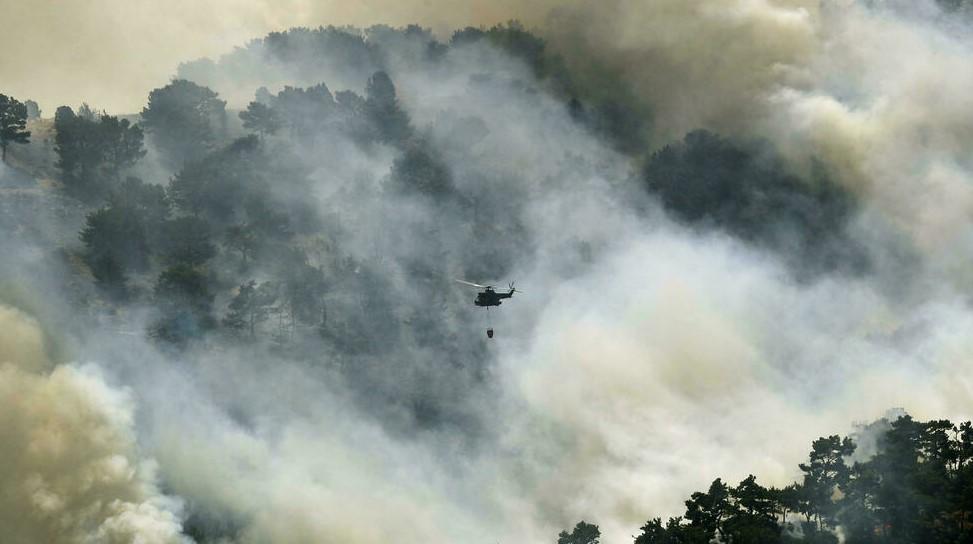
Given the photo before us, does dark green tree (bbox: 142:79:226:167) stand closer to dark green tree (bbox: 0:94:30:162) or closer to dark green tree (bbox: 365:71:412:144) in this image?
dark green tree (bbox: 0:94:30:162)

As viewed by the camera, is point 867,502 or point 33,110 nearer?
point 867,502

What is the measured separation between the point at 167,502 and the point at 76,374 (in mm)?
16158

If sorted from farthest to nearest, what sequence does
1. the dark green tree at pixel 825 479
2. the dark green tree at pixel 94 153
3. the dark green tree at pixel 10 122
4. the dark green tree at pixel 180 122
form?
the dark green tree at pixel 180 122 < the dark green tree at pixel 94 153 < the dark green tree at pixel 10 122 < the dark green tree at pixel 825 479

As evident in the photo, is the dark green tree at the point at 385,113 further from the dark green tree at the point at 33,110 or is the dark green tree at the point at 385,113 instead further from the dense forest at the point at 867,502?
the dense forest at the point at 867,502

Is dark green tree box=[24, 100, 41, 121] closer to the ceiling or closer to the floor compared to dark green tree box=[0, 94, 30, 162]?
closer to the ceiling

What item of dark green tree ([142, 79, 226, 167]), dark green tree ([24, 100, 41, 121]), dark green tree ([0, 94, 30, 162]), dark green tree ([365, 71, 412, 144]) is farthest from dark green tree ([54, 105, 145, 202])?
dark green tree ([24, 100, 41, 121])

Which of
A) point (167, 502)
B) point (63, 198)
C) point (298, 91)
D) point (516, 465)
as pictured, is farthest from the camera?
point (298, 91)

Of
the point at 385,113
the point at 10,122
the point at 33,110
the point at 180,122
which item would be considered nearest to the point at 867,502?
the point at 385,113

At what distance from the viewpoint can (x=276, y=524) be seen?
109062mm

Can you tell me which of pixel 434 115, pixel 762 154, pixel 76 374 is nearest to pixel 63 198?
pixel 76 374

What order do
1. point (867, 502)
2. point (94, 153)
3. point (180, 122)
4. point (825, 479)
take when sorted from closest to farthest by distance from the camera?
point (867, 502), point (825, 479), point (94, 153), point (180, 122)

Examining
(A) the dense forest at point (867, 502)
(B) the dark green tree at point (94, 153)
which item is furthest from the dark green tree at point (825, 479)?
(B) the dark green tree at point (94, 153)

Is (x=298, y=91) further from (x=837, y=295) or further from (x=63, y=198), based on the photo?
(x=837, y=295)

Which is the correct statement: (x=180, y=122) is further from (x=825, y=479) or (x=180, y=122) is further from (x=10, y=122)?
(x=825, y=479)
